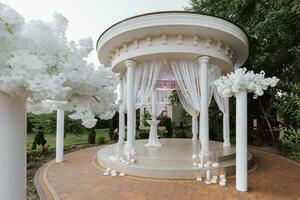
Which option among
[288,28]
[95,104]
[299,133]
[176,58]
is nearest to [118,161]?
[176,58]

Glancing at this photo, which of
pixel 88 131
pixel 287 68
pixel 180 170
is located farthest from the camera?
pixel 88 131

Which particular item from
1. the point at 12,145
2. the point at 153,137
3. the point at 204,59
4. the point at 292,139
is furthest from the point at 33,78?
the point at 153,137

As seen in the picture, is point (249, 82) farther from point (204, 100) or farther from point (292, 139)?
point (204, 100)

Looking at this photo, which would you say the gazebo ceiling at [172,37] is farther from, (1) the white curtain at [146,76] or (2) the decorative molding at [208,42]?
(1) the white curtain at [146,76]

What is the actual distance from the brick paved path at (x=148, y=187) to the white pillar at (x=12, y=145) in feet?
9.97

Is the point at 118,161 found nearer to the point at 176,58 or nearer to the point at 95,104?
the point at 176,58

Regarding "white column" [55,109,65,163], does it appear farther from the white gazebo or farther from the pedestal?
the pedestal

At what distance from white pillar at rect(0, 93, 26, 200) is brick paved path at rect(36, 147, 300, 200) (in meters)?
3.04

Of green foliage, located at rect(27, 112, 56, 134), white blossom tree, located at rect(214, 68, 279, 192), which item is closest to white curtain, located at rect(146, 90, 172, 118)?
white blossom tree, located at rect(214, 68, 279, 192)

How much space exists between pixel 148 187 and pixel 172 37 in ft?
12.3

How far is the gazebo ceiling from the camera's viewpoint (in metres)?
5.49

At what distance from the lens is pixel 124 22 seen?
575 centimetres

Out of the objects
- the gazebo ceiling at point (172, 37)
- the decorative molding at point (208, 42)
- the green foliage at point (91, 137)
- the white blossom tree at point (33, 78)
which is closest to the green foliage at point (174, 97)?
the green foliage at point (91, 137)

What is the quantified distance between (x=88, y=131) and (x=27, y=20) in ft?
36.3
